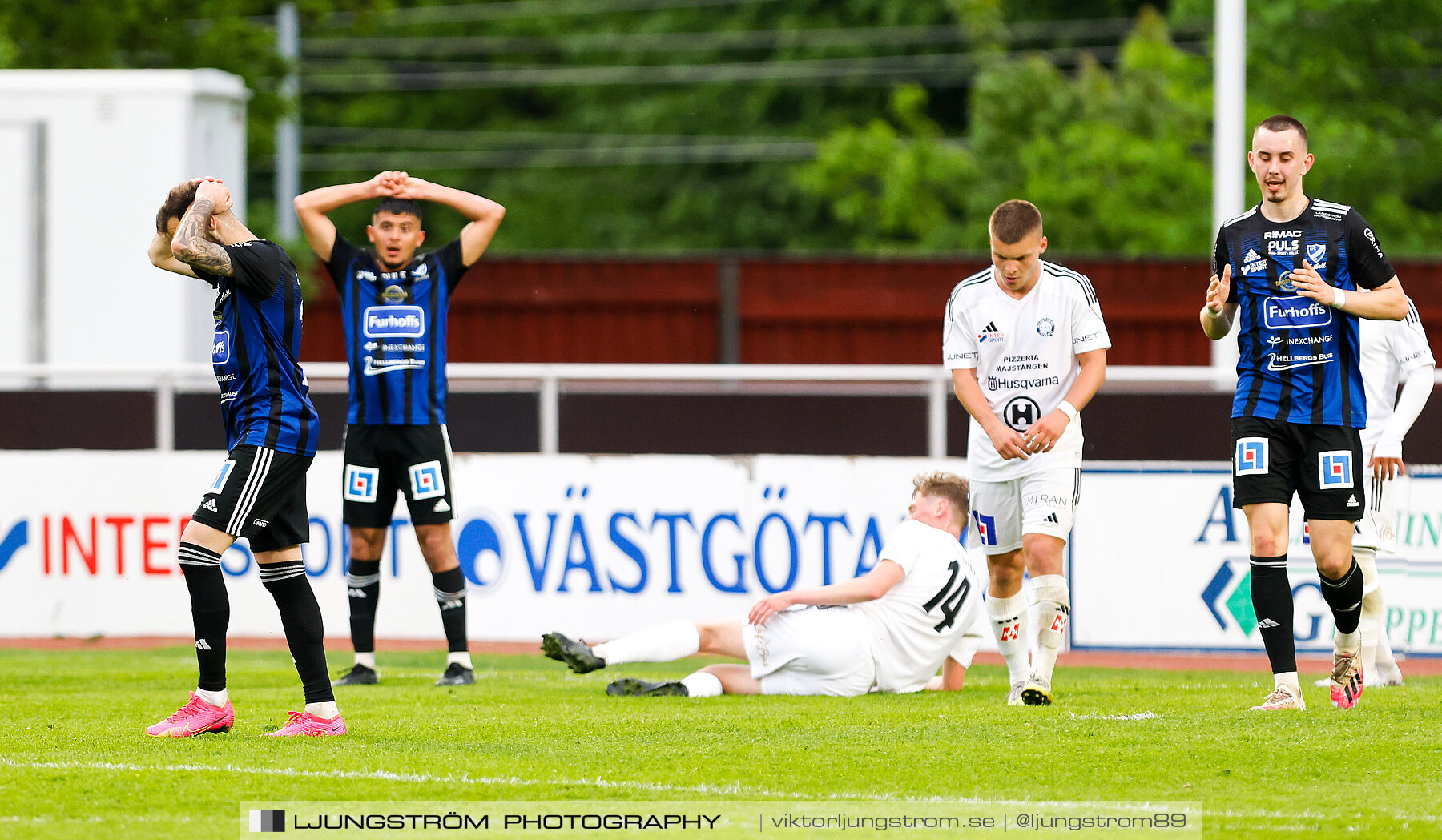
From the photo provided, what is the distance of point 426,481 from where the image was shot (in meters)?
9.59

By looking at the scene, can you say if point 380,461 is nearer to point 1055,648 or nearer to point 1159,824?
point 1055,648

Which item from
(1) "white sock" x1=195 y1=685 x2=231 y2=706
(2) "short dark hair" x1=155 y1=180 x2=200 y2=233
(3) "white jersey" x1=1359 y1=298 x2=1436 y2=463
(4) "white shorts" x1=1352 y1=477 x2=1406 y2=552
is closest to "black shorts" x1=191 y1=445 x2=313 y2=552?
(1) "white sock" x1=195 y1=685 x2=231 y2=706

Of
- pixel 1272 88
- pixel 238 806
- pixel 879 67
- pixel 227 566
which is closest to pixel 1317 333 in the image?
pixel 238 806

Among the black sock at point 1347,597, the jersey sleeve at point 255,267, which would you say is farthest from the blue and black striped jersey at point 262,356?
the black sock at point 1347,597

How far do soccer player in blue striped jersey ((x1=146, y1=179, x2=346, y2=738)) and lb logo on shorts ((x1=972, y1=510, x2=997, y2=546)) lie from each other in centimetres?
281

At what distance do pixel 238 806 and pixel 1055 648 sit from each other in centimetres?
381

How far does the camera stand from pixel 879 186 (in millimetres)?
37781

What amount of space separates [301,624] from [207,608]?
34 centimetres

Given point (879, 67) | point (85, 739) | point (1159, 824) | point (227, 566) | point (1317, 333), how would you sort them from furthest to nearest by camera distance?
point (879, 67) → point (227, 566) → point (1317, 333) → point (85, 739) → point (1159, 824)

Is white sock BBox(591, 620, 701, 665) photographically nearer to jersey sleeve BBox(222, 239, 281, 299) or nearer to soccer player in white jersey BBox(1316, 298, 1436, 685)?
jersey sleeve BBox(222, 239, 281, 299)

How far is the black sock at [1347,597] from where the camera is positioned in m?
7.75

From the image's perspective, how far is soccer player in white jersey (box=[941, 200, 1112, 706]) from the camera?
801 centimetres

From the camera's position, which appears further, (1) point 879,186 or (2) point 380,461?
(1) point 879,186

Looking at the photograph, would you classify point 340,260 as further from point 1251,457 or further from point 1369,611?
point 1369,611
